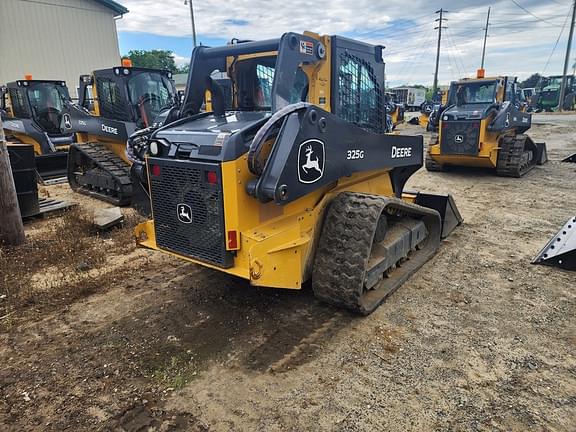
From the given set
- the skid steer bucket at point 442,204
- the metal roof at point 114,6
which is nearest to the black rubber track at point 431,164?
the skid steer bucket at point 442,204

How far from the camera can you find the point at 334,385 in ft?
9.37

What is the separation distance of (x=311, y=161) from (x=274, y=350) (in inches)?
58.7

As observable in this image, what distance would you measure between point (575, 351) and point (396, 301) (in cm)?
144

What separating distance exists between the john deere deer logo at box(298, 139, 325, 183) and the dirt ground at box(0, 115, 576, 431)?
1278 mm

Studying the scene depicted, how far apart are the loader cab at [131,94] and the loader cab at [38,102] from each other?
160 inches

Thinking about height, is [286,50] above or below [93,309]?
above

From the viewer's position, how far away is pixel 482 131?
32.4ft

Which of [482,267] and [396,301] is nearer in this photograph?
[396,301]

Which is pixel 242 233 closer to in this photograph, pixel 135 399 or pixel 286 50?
pixel 135 399

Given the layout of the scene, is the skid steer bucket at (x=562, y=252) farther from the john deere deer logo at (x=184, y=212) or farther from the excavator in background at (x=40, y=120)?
the excavator in background at (x=40, y=120)

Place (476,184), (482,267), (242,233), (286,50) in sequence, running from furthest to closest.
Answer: (476,184) → (482,267) → (286,50) → (242,233)

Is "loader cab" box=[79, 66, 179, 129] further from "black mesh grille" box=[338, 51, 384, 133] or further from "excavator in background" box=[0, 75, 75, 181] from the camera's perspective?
"black mesh grille" box=[338, 51, 384, 133]

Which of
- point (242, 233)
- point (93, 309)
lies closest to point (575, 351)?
point (242, 233)

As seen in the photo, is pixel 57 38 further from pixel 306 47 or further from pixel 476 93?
pixel 306 47
